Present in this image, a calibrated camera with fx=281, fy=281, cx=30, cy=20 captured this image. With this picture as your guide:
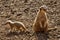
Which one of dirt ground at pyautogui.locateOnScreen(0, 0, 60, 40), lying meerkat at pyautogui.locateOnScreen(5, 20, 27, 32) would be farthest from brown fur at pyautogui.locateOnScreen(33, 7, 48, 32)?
lying meerkat at pyautogui.locateOnScreen(5, 20, 27, 32)

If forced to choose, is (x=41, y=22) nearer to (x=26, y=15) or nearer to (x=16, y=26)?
(x=16, y=26)

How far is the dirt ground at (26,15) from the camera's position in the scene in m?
8.32

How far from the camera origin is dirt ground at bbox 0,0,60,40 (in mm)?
8320

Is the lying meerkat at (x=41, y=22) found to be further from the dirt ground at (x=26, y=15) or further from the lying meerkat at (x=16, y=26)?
the lying meerkat at (x=16, y=26)

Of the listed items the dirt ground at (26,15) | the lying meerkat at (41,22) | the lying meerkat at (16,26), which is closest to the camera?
the dirt ground at (26,15)

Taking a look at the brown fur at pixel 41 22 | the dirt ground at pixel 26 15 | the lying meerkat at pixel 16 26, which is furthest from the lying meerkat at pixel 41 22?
the lying meerkat at pixel 16 26

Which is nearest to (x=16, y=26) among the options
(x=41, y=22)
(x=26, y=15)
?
(x=41, y=22)

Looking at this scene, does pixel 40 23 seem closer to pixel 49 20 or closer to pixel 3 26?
pixel 49 20

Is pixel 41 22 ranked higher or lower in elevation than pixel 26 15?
higher

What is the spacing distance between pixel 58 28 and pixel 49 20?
64cm

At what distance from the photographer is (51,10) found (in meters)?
9.95

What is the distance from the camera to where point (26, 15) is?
9.74 metres

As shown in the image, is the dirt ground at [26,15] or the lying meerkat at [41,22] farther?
the lying meerkat at [41,22]

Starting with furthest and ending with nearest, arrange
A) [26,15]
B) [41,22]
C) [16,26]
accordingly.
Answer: [26,15] < [16,26] < [41,22]
